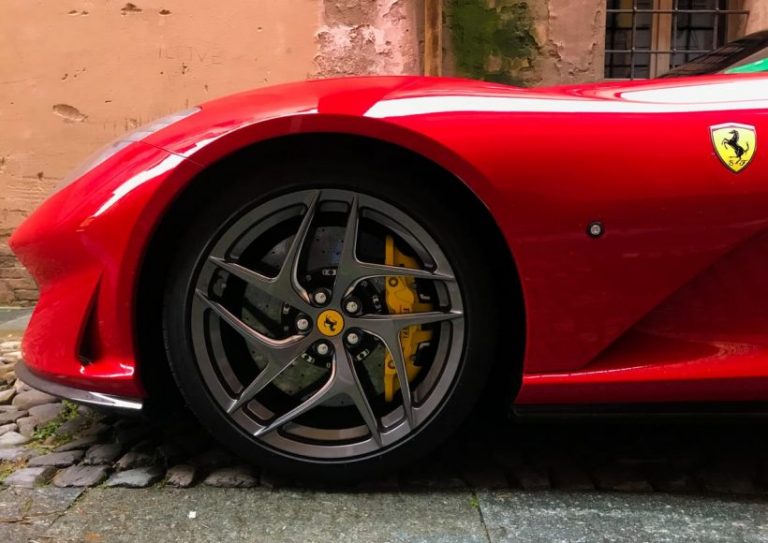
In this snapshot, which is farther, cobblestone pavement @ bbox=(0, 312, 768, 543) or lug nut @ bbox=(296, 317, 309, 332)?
lug nut @ bbox=(296, 317, 309, 332)

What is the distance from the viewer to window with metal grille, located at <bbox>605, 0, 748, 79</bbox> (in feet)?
16.3

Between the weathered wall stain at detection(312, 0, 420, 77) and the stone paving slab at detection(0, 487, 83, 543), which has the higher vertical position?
the weathered wall stain at detection(312, 0, 420, 77)

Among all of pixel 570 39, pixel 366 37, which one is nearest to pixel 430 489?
pixel 366 37

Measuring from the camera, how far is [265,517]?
1516mm

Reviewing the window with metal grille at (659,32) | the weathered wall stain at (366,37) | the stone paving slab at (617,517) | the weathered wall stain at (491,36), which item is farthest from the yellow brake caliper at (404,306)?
the window with metal grille at (659,32)

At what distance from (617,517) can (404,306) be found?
0.70 m

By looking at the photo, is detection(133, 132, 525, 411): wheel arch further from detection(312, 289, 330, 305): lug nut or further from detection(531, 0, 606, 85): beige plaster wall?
detection(531, 0, 606, 85): beige plaster wall

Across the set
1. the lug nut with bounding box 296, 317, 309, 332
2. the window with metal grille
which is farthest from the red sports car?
the window with metal grille

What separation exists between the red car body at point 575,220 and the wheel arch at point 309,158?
0.10 ft

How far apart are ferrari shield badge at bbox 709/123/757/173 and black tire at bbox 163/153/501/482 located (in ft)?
1.88

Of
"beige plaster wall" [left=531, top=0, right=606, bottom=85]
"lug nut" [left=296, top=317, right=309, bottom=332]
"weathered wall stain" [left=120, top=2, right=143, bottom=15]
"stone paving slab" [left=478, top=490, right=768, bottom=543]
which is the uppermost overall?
"weathered wall stain" [left=120, top=2, right=143, bottom=15]

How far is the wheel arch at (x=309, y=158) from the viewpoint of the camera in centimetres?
159

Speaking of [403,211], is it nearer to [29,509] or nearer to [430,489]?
[430,489]

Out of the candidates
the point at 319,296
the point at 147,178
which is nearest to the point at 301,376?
the point at 319,296
